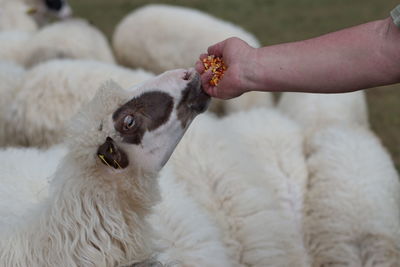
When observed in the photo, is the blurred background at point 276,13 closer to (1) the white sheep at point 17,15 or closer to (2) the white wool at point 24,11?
(2) the white wool at point 24,11

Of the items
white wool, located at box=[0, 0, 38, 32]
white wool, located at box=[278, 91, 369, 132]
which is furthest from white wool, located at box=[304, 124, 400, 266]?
white wool, located at box=[0, 0, 38, 32]

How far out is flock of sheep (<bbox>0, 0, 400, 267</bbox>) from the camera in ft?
5.99

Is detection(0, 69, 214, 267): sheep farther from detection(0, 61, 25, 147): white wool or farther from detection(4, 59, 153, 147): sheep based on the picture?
detection(0, 61, 25, 147): white wool

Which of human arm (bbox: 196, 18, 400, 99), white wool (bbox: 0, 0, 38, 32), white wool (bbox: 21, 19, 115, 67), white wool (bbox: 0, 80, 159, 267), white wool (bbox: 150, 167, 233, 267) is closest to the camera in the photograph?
human arm (bbox: 196, 18, 400, 99)

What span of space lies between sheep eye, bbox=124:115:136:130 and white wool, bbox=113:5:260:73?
9.84 feet

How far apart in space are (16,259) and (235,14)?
335 inches

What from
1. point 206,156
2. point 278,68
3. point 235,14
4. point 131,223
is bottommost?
point 131,223

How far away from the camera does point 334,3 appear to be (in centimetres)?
1036

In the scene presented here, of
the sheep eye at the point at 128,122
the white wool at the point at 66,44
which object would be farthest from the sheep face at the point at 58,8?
the sheep eye at the point at 128,122

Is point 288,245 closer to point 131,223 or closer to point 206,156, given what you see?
point 206,156

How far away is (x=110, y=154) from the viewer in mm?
1815

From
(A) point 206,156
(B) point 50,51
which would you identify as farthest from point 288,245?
(B) point 50,51

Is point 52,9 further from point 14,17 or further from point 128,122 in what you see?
point 128,122

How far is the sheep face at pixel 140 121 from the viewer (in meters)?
1.83
